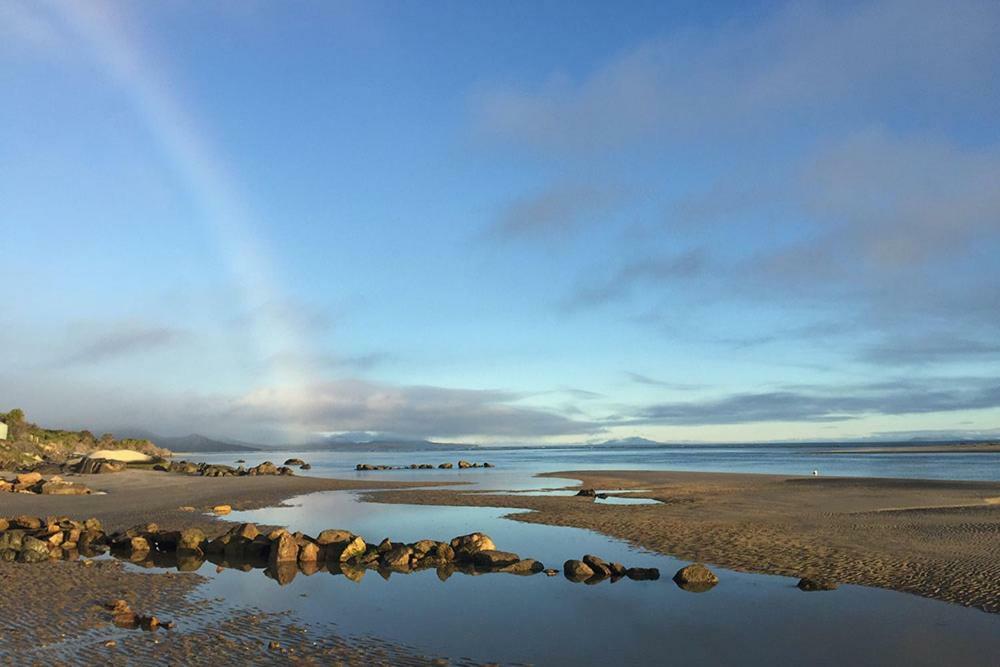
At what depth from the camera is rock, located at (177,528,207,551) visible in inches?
1006

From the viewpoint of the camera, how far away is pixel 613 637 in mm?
14953

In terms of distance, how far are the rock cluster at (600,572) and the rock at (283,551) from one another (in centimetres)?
947

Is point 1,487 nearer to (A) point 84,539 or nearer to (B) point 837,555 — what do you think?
(A) point 84,539

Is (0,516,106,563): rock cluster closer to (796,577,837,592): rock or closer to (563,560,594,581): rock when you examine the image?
(563,560,594,581): rock

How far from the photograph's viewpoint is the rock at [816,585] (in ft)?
62.2

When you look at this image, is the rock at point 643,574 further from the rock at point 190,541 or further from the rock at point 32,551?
the rock at point 32,551

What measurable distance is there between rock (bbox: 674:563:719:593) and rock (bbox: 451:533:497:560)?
22.4ft

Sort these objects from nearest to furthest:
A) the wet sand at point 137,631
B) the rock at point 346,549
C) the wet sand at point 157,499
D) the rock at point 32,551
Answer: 1. the wet sand at point 137,631
2. the rock at point 32,551
3. the rock at point 346,549
4. the wet sand at point 157,499

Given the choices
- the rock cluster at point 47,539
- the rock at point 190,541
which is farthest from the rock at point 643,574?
the rock cluster at point 47,539

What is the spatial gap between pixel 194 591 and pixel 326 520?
704 inches

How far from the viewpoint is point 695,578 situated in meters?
20.1

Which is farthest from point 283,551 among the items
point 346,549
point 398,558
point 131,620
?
point 131,620

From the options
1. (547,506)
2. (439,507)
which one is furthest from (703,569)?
(439,507)

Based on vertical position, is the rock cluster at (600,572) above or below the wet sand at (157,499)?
above
